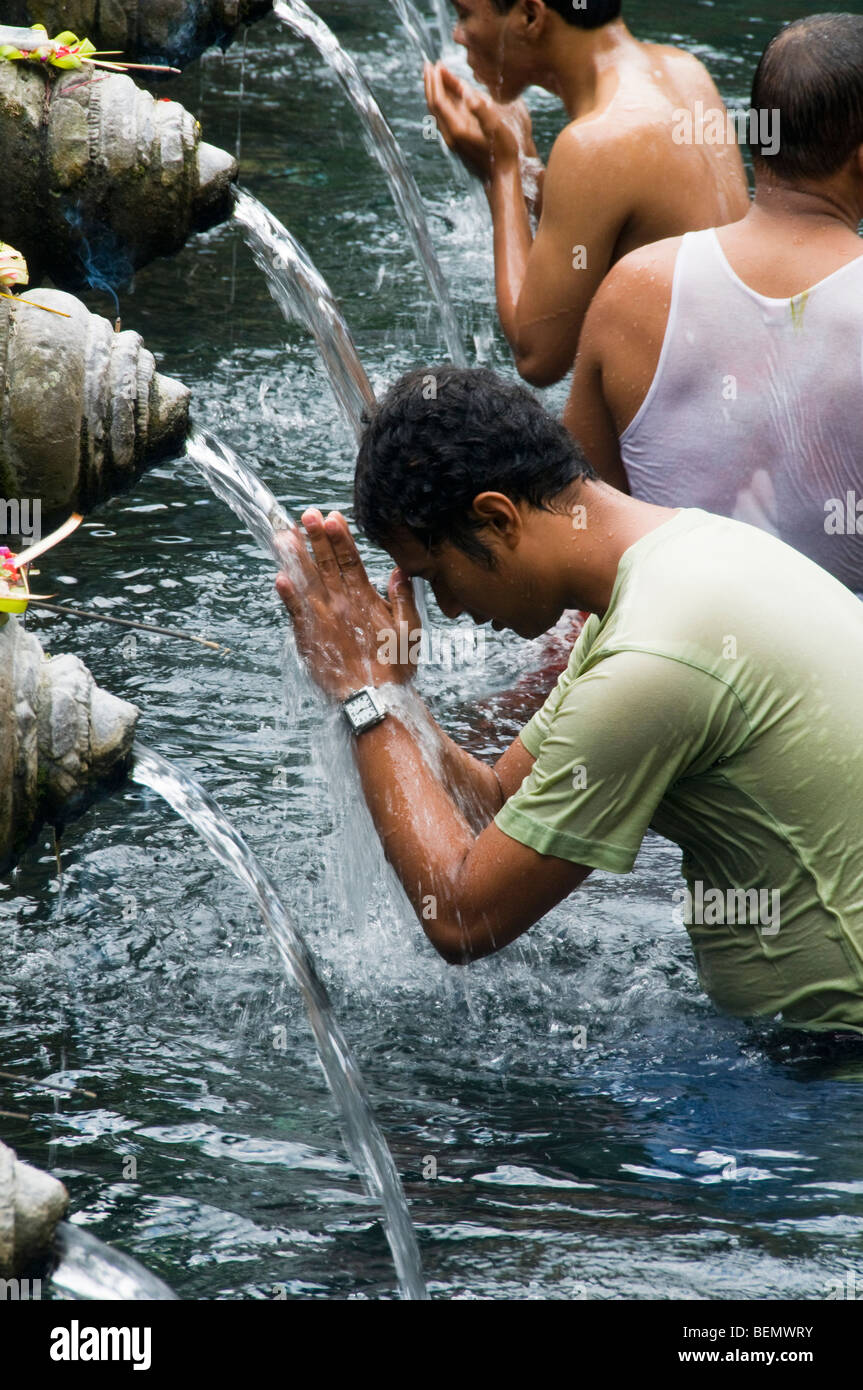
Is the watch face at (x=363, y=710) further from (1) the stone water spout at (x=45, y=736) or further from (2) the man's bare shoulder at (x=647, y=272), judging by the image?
(2) the man's bare shoulder at (x=647, y=272)

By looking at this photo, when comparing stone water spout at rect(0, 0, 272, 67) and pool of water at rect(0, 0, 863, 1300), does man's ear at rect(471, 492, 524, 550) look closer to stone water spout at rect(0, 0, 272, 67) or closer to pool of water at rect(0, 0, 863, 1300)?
pool of water at rect(0, 0, 863, 1300)

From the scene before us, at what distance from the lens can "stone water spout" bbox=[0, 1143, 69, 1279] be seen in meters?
1.87

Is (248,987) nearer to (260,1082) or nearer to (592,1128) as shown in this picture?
(260,1082)

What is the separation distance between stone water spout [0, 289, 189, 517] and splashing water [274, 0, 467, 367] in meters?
2.91

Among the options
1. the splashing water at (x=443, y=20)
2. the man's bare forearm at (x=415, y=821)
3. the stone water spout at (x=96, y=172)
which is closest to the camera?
the man's bare forearm at (x=415, y=821)

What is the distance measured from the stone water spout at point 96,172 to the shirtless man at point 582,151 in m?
0.72

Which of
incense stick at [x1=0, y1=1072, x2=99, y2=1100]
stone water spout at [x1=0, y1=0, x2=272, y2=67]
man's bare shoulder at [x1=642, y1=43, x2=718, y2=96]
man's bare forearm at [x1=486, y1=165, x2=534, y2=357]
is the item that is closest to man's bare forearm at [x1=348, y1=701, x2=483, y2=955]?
incense stick at [x1=0, y1=1072, x2=99, y2=1100]

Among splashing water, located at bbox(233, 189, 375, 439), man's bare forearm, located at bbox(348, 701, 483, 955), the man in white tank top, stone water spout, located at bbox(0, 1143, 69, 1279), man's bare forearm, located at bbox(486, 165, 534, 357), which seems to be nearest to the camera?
stone water spout, located at bbox(0, 1143, 69, 1279)

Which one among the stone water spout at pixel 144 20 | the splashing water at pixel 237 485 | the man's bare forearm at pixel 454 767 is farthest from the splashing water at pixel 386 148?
the man's bare forearm at pixel 454 767

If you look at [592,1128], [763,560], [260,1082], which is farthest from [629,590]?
[260,1082]

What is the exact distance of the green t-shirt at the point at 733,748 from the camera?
246 cm

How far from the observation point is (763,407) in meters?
3.19
